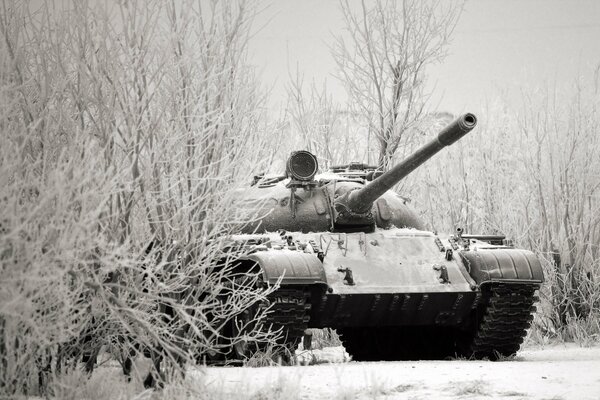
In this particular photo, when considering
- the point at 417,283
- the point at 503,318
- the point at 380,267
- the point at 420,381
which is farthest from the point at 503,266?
the point at 420,381

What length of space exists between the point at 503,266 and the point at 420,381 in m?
3.26

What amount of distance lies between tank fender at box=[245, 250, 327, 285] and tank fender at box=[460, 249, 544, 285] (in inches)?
79.9

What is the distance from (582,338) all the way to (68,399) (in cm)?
993

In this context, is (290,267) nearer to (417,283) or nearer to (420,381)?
(417,283)

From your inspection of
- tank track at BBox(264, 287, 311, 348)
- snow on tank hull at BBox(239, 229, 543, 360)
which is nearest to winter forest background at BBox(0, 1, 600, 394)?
tank track at BBox(264, 287, 311, 348)

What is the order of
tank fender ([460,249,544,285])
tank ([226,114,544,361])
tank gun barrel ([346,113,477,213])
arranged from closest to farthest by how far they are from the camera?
tank gun barrel ([346,113,477,213]) < tank ([226,114,544,361]) < tank fender ([460,249,544,285])

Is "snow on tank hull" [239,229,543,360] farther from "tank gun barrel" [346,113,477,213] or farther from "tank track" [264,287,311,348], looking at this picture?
"tank gun barrel" [346,113,477,213]

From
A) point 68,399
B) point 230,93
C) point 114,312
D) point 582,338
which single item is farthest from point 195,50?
point 582,338

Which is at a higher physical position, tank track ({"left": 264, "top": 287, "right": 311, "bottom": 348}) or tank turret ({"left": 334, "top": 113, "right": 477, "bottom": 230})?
tank turret ({"left": 334, "top": 113, "right": 477, "bottom": 230})

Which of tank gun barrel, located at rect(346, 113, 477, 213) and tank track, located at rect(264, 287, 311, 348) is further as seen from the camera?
tank track, located at rect(264, 287, 311, 348)

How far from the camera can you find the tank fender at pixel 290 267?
10.9m

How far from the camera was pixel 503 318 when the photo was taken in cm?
1230

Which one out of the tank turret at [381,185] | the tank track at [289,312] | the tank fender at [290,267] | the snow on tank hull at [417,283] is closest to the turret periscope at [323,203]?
the tank turret at [381,185]

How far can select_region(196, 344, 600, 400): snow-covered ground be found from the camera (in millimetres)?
8094
